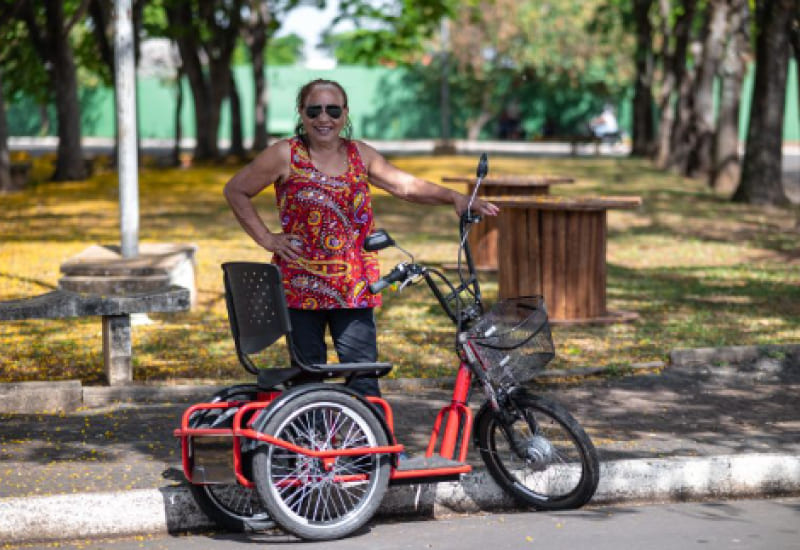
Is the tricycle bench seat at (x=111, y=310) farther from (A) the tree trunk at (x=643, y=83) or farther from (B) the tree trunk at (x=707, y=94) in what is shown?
(A) the tree trunk at (x=643, y=83)

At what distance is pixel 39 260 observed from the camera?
49.4 ft

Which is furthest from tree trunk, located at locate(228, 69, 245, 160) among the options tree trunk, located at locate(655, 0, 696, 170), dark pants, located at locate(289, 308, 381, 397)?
dark pants, located at locate(289, 308, 381, 397)

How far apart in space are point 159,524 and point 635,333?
570 cm

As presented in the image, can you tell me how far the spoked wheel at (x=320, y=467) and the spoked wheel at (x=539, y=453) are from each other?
632 millimetres

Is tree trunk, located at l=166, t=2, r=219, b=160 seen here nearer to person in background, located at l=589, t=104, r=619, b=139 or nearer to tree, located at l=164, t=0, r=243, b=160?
tree, located at l=164, t=0, r=243, b=160

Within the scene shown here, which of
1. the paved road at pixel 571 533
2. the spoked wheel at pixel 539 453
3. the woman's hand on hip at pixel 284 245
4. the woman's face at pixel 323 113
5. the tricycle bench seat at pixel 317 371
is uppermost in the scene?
the woman's face at pixel 323 113

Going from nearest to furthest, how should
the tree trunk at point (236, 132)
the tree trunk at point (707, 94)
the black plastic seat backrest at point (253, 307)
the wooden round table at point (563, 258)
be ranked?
1. the black plastic seat backrest at point (253, 307)
2. the wooden round table at point (563, 258)
3. the tree trunk at point (707, 94)
4. the tree trunk at point (236, 132)

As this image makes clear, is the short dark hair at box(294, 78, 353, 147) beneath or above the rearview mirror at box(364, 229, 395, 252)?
above

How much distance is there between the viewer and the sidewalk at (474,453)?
221 inches

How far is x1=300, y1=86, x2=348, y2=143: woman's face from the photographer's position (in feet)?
19.0

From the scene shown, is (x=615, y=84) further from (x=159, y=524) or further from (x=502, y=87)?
(x=159, y=524)

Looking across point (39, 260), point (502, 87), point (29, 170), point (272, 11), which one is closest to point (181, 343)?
point (39, 260)

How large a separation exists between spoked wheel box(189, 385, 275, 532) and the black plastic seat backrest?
180 mm

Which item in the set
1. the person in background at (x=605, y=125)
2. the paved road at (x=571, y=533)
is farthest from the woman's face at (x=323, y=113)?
the person in background at (x=605, y=125)
